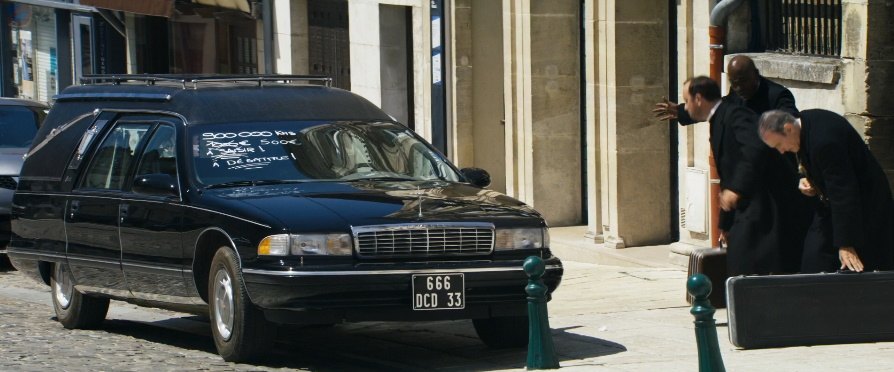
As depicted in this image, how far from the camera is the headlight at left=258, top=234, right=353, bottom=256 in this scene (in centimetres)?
1002

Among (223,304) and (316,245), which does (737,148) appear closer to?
(316,245)

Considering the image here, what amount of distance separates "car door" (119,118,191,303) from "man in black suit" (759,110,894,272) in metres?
3.68

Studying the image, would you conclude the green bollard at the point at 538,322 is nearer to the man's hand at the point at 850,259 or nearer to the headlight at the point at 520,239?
the headlight at the point at 520,239

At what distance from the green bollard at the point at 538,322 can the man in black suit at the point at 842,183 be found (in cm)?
141

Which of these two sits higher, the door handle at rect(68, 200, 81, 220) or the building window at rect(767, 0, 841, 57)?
the building window at rect(767, 0, 841, 57)

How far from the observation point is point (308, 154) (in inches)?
450

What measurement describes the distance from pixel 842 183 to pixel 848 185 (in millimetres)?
33

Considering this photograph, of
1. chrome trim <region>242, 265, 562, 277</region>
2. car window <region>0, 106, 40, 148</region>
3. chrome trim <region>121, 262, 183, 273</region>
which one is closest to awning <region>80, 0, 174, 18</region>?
car window <region>0, 106, 40, 148</region>

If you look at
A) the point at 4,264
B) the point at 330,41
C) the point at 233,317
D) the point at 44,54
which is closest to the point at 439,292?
the point at 233,317

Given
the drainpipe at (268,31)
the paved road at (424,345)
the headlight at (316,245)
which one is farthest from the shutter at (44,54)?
the headlight at (316,245)

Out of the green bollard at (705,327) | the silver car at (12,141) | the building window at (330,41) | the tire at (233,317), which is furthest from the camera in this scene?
the building window at (330,41)

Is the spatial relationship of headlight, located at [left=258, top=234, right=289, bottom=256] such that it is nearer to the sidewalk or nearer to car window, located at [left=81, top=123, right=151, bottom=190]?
the sidewalk

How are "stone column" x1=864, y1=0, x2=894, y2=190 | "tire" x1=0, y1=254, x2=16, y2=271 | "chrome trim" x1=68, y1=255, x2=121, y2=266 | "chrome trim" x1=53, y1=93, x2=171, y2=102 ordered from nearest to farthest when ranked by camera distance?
1. "chrome trim" x1=68, y1=255, x2=121, y2=266
2. "chrome trim" x1=53, y1=93, x2=171, y2=102
3. "stone column" x1=864, y1=0, x2=894, y2=190
4. "tire" x1=0, y1=254, x2=16, y2=271

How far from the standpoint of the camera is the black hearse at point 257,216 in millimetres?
10086
